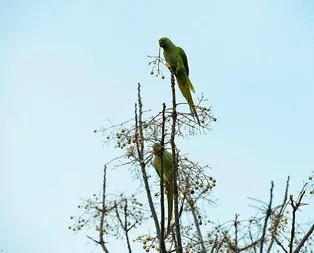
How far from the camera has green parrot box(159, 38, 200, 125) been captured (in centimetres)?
334

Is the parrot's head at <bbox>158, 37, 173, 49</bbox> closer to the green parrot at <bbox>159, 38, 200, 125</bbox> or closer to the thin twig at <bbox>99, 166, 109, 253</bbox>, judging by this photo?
the green parrot at <bbox>159, 38, 200, 125</bbox>

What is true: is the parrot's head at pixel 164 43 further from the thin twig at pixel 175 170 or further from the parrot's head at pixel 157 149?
the parrot's head at pixel 157 149

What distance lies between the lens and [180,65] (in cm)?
339

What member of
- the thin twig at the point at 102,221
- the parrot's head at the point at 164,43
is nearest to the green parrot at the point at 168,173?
the parrot's head at the point at 164,43

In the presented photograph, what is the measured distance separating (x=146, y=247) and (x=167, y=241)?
5.9 inches

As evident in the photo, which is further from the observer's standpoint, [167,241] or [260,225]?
[260,225]

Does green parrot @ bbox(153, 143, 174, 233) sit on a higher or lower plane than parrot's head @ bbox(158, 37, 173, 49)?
lower

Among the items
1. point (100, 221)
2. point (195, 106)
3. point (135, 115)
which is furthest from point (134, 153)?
point (100, 221)

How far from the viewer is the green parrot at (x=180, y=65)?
3341mm

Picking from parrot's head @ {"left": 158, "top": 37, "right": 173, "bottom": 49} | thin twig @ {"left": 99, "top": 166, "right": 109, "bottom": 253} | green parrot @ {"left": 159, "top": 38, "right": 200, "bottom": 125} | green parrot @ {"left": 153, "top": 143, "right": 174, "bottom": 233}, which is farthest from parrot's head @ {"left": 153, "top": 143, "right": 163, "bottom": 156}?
thin twig @ {"left": 99, "top": 166, "right": 109, "bottom": 253}

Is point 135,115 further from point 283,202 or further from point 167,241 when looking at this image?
point 283,202

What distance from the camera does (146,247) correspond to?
353 centimetres

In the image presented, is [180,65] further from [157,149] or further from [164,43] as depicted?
[157,149]

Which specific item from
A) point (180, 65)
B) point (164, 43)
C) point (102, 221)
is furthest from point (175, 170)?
point (102, 221)
